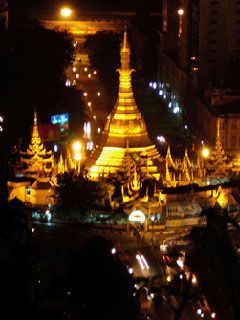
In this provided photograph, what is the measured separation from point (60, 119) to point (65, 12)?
36.9 m

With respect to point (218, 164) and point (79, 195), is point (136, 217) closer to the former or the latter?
point (79, 195)

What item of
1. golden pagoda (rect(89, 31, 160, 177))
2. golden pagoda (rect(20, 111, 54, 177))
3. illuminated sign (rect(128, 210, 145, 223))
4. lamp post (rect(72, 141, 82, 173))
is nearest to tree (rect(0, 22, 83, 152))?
lamp post (rect(72, 141, 82, 173))

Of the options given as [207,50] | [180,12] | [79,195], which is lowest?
[79,195]

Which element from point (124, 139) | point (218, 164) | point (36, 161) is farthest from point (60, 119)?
point (124, 139)

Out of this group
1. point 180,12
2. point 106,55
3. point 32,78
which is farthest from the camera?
point 106,55

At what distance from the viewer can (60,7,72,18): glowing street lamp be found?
281ft

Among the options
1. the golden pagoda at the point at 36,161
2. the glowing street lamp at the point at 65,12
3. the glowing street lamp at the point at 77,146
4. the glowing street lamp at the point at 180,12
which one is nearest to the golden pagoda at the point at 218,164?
the golden pagoda at the point at 36,161

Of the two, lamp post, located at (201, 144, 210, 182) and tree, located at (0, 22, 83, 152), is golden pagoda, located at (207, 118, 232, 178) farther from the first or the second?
tree, located at (0, 22, 83, 152)

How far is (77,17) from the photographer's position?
85.0 metres

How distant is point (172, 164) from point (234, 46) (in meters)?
21.6

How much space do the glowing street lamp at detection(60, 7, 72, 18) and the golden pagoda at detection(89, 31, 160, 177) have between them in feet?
154

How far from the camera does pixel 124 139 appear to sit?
38.3 meters

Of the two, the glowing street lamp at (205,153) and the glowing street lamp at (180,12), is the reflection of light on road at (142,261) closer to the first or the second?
the glowing street lamp at (205,153)

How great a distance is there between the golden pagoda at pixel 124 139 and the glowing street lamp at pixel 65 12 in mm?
46925
